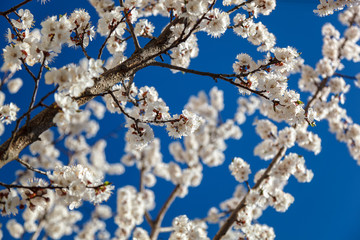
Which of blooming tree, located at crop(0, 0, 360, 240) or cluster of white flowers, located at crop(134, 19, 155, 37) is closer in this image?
blooming tree, located at crop(0, 0, 360, 240)

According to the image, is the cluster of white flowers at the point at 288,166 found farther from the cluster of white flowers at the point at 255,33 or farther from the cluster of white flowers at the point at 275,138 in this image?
the cluster of white flowers at the point at 255,33

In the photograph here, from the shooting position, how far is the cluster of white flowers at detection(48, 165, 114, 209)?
217 centimetres

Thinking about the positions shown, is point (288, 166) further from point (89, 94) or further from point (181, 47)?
point (89, 94)

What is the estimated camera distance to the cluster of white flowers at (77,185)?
2.17 meters

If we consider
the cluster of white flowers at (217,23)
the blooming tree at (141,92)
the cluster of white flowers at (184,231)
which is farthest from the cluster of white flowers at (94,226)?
the cluster of white flowers at (217,23)

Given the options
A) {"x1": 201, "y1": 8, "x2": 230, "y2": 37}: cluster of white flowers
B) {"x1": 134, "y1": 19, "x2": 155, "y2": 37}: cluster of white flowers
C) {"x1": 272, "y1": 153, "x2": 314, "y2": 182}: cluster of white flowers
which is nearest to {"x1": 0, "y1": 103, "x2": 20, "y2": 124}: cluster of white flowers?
{"x1": 134, "y1": 19, "x2": 155, "y2": 37}: cluster of white flowers

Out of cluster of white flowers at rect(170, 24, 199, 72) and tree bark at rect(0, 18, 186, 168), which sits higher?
cluster of white flowers at rect(170, 24, 199, 72)

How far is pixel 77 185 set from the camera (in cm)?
217

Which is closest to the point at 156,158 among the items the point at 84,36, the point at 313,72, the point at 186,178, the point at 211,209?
the point at 186,178

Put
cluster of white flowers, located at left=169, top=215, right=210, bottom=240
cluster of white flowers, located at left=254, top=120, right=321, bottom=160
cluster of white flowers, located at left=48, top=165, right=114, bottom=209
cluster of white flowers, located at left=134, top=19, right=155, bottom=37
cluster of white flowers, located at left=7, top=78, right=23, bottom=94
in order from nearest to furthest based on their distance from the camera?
cluster of white flowers, located at left=48, top=165, right=114, bottom=209, cluster of white flowers, located at left=134, top=19, right=155, bottom=37, cluster of white flowers, located at left=169, top=215, right=210, bottom=240, cluster of white flowers, located at left=254, top=120, right=321, bottom=160, cluster of white flowers, located at left=7, top=78, right=23, bottom=94

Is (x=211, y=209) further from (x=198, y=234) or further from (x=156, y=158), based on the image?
(x=198, y=234)

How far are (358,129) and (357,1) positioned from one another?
21.6ft

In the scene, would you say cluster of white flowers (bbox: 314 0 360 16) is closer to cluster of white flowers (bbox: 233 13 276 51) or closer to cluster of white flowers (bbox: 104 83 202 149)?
cluster of white flowers (bbox: 233 13 276 51)

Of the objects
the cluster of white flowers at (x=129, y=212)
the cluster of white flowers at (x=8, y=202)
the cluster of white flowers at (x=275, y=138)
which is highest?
the cluster of white flowers at (x=275, y=138)
